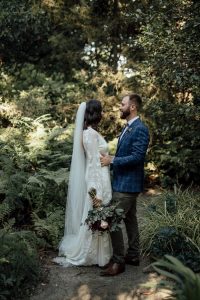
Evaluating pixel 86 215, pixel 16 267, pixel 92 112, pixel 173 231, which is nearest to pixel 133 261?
pixel 173 231

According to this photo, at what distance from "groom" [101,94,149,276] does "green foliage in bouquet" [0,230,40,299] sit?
0.94m

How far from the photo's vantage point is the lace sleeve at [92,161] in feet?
17.9

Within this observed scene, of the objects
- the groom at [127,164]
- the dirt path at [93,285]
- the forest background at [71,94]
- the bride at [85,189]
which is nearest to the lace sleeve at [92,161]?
the bride at [85,189]

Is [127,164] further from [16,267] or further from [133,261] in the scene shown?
[16,267]

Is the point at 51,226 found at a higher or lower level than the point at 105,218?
lower

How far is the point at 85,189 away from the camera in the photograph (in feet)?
19.2

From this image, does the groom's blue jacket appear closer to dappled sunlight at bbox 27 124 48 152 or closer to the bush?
the bush

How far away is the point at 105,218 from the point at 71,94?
278 inches

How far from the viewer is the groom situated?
527 centimetres

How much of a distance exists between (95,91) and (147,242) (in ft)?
21.8

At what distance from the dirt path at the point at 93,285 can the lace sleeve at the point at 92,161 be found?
1.06 m

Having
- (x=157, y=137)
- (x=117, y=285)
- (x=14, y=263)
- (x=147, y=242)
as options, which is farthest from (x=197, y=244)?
(x=157, y=137)

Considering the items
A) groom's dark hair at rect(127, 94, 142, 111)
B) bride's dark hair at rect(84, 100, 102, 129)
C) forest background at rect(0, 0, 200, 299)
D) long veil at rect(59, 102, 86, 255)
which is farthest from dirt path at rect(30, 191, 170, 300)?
groom's dark hair at rect(127, 94, 142, 111)

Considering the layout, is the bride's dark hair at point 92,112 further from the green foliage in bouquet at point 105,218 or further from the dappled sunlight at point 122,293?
the dappled sunlight at point 122,293
